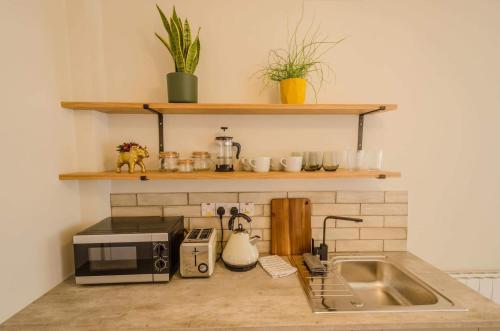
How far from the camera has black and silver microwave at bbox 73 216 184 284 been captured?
1075mm

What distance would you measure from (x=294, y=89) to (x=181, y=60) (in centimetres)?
64

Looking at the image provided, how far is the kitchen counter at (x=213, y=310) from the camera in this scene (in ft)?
2.77

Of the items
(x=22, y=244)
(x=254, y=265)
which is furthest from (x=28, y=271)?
(x=254, y=265)

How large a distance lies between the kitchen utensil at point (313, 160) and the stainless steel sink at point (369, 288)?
57 cm

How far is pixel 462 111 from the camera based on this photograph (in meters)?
1.45

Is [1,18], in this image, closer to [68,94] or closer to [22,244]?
[68,94]

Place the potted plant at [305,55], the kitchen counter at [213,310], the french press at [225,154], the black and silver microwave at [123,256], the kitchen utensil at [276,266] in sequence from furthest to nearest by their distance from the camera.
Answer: the potted plant at [305,55], the french press at [225,154], the kitchen utensil at [276,266], the black and silver microwave at [123,256], the kitchen counter at [213,310]

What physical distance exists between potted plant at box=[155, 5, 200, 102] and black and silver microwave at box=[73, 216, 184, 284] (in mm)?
721

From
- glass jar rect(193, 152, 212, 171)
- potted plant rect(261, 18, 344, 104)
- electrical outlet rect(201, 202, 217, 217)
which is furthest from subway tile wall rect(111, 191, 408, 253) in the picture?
potted plant rect(261, 18, 344, 104)

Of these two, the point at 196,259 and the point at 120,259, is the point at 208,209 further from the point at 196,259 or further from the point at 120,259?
the point at 120,259

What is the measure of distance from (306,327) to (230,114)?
3.75 feet

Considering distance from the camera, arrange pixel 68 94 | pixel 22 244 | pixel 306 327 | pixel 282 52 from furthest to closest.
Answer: pixel 282 52 → pixel 68 94 → pixel 22 244 → pixel 306 327

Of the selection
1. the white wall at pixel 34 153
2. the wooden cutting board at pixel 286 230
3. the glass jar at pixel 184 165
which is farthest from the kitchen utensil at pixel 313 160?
the white wall at pixel 34 153

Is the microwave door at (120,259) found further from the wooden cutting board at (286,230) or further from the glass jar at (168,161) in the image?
the wooden cutting board at (286,230)
